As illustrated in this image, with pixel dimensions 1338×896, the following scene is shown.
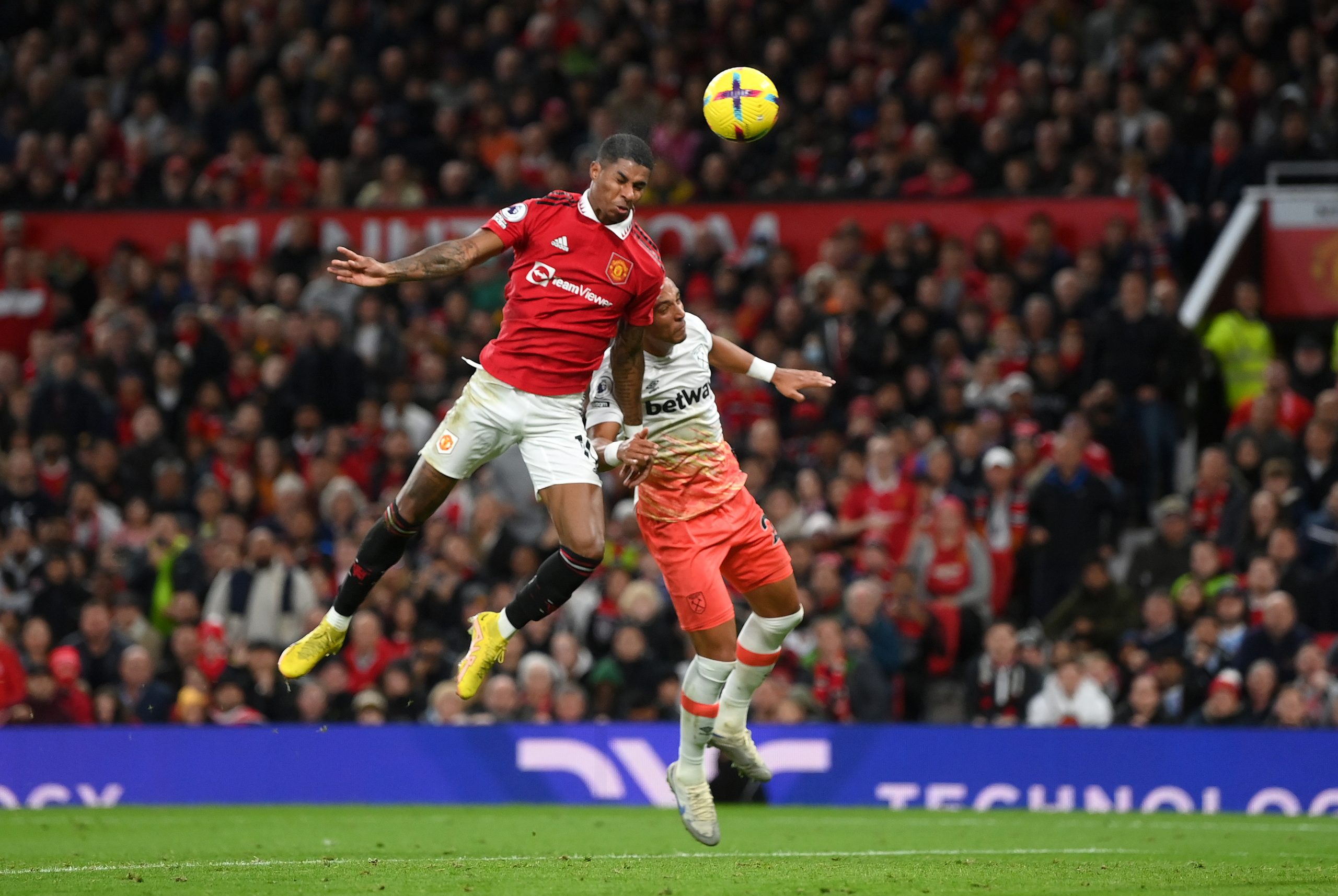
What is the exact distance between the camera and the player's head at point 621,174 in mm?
10398

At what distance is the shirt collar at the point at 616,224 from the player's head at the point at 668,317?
409 millimetres

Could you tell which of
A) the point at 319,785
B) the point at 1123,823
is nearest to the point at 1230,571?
the point at 1123,823

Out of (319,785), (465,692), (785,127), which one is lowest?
(319,785)

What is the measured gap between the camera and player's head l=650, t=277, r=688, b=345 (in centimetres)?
1099

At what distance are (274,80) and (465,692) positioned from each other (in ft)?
47.2

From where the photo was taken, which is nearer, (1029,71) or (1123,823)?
(1123,823)

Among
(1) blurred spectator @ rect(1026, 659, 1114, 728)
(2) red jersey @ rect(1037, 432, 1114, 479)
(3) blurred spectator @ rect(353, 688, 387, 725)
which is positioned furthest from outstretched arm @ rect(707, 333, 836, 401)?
(2) red jersey @ rect(1037, 432, 1114, 479)

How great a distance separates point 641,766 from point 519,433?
617 centimetres

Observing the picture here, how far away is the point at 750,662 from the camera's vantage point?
11.9 meters

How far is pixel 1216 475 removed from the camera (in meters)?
17.4

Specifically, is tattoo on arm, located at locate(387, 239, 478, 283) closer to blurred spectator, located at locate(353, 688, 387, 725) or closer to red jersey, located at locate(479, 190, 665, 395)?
red jersey, located at locate(479, 190, 665, 395)

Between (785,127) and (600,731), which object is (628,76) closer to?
(785,127)

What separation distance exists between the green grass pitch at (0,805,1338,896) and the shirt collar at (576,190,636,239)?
3341 millimetres

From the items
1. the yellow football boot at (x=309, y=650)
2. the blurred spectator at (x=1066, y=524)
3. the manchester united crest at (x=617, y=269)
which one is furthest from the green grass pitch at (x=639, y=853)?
the manchester united crest at (x=617, y=269)
